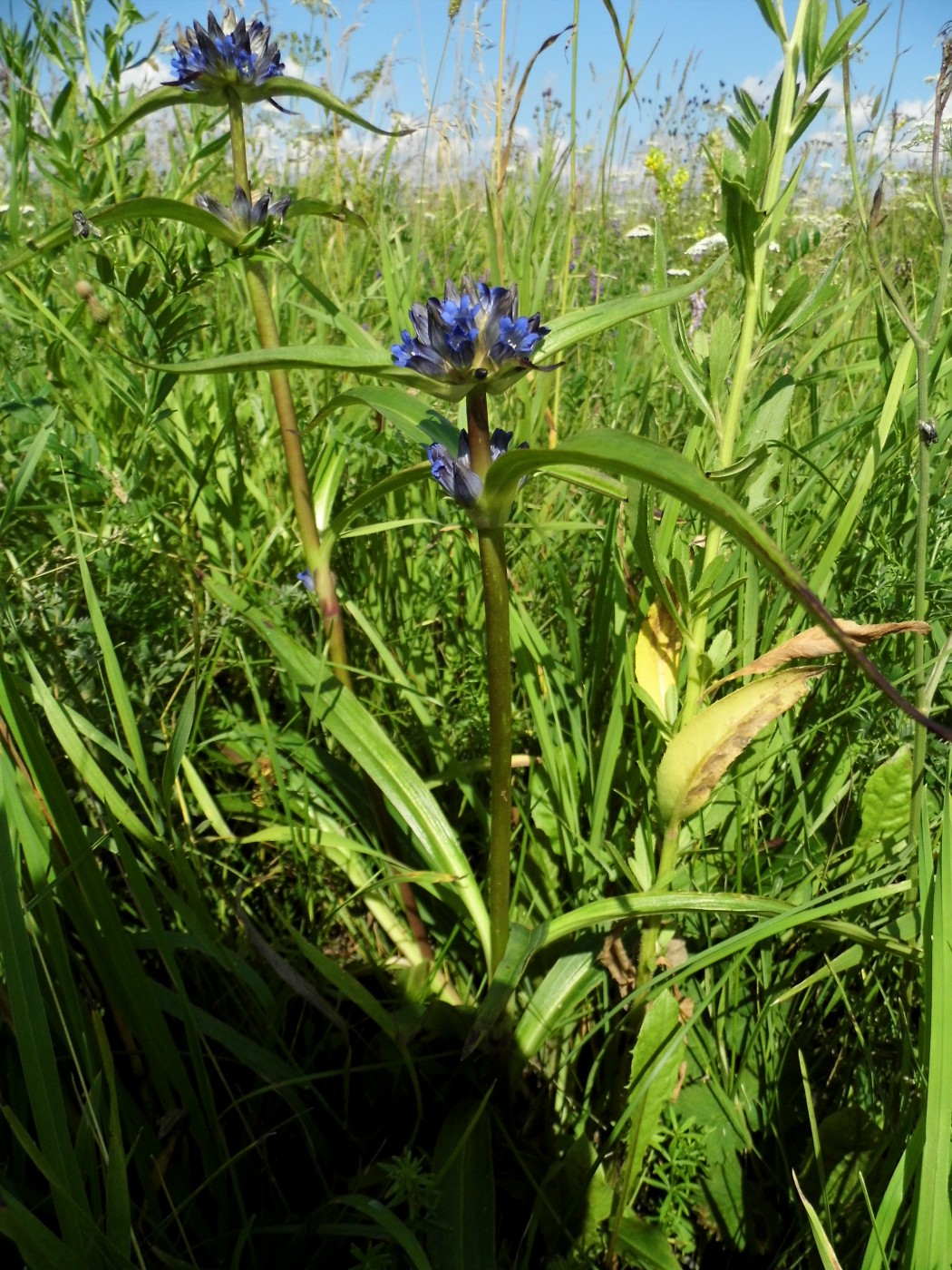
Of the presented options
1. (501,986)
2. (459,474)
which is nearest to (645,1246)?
(501,986)

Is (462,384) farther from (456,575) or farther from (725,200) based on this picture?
(456,575)

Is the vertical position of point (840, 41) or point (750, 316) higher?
point (840, 41)

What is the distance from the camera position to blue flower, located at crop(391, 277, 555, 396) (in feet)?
2.58

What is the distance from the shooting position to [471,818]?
1.48 m

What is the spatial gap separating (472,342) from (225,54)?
694mm

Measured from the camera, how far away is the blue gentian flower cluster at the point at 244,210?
3.92 feet

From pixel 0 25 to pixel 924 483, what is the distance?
1.71m

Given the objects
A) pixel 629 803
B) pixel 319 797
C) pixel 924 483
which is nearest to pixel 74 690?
pixel 319 797

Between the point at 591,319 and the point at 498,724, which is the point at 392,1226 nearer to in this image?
the point at 498,724

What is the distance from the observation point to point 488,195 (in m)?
1.54

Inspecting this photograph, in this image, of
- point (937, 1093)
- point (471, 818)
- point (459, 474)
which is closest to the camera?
point (937, 1093)

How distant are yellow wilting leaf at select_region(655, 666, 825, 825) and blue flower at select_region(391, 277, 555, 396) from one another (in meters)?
0.44

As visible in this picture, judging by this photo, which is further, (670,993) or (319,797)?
(319,797)

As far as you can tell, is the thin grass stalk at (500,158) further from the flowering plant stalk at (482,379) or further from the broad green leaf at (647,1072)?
the broad green leaf at (647,1072)
